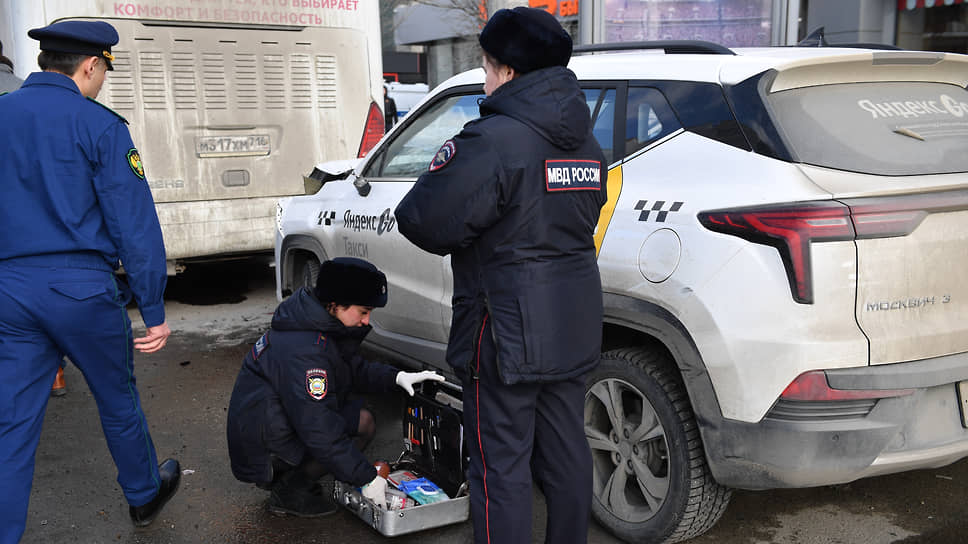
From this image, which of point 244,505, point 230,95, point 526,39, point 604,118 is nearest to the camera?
point 526,39

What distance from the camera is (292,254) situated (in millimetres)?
5555

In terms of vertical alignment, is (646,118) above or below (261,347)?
above

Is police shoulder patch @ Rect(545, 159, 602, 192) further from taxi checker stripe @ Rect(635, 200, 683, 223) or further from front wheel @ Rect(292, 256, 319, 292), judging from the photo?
front wheel @ Rect(292, 256, 319, 292)

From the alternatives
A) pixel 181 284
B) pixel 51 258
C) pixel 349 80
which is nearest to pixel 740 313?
pixel 51 258

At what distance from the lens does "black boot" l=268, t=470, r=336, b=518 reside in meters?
3.70

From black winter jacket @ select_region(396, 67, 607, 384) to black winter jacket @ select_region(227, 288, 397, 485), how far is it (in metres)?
0.99

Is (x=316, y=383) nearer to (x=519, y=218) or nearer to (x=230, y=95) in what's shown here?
(x=519, y=218)

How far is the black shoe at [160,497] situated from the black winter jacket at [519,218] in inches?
65.9

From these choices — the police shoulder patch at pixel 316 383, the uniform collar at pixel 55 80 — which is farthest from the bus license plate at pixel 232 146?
the police shoulder patch at pixel 316 383

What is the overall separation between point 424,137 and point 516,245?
6.98 feet

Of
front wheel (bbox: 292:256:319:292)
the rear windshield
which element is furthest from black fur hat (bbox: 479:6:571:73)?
front wheel (bbox: 292:256:319:292)

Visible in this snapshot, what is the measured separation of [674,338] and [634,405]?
0.49 meters

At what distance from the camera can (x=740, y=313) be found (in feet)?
9.35

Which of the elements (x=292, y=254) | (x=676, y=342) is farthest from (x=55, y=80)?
(x=292, y=254)
